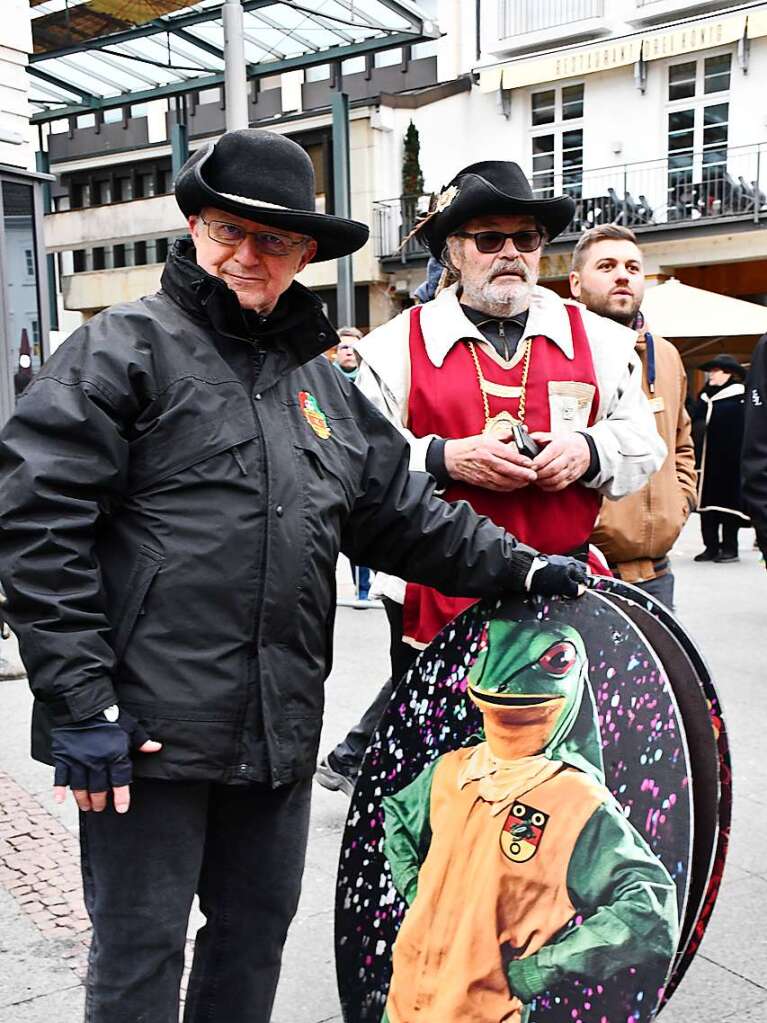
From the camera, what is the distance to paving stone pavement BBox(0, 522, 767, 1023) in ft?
9.71

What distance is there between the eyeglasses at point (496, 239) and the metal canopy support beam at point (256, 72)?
43.2 ft

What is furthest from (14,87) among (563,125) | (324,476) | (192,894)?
(563,125)

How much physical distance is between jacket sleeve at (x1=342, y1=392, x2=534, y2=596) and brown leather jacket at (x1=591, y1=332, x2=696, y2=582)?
3.96 feet

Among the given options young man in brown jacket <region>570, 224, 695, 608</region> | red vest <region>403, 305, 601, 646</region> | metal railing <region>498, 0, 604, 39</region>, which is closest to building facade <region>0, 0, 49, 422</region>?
young man in brown jacket <region>570, 224, 695, 608</region>

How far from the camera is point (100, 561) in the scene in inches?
80.5

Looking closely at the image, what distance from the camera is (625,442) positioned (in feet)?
9.66

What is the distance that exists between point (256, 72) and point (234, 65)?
27.3ft

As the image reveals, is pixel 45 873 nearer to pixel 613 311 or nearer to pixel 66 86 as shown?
pixel 613 311

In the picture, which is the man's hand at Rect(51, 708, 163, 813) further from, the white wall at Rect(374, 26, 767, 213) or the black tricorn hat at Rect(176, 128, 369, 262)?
the white wall at Rect(374, 26, 767, 213)

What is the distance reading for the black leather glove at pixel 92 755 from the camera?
6.33 ft

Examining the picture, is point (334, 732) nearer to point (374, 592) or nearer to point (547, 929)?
point (374, 592)

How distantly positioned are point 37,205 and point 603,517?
642 centimetres

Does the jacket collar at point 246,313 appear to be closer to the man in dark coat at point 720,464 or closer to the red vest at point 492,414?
the red vest at point 492,414

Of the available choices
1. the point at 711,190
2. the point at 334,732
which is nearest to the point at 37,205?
the point at 334,732
